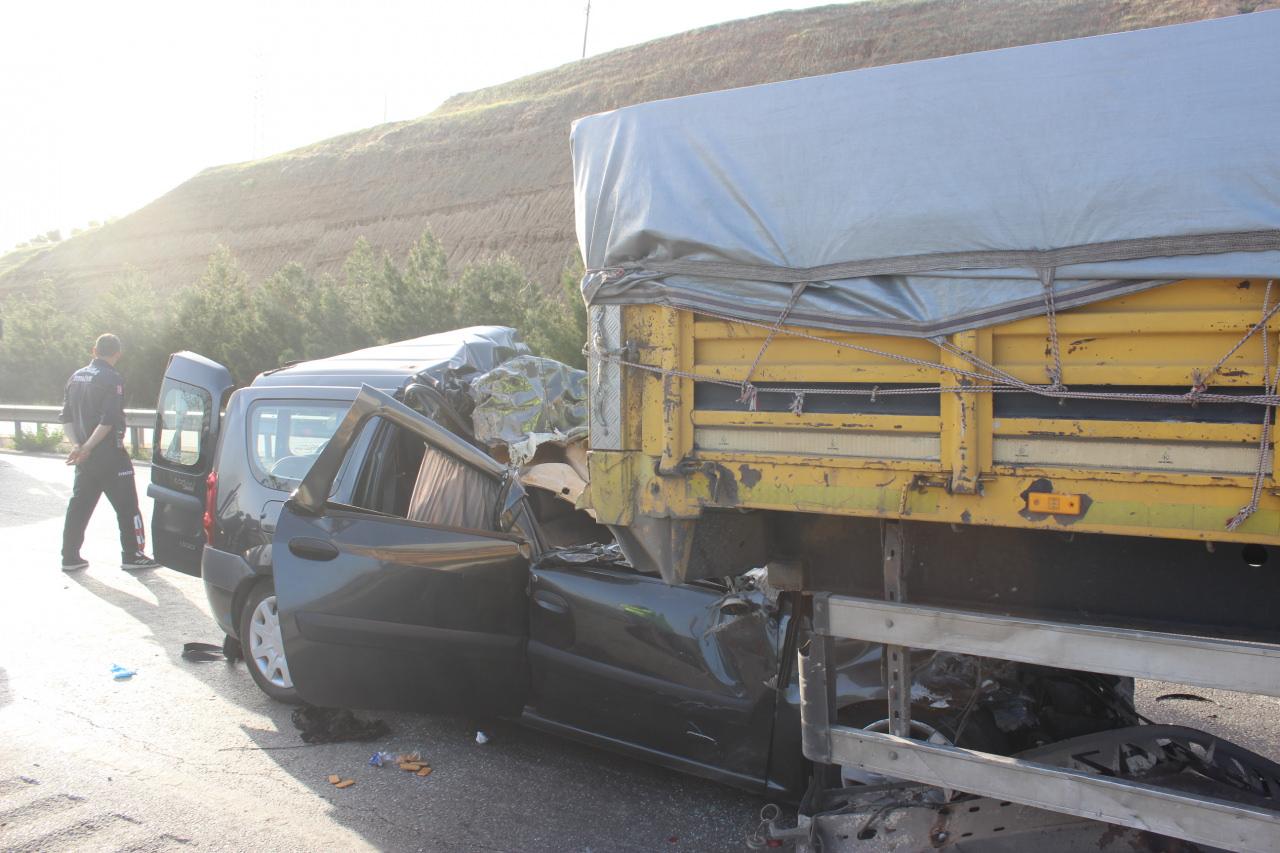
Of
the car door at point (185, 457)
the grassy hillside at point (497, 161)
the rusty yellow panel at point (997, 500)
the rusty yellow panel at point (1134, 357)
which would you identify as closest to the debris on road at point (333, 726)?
the car door at point (185, 457)

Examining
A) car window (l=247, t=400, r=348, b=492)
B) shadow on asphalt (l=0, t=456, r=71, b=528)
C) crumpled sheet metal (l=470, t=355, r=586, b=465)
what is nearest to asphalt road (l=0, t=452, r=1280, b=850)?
car window (l=247, t=400, r=348, b=492)

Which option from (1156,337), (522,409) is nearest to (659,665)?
(522,409)

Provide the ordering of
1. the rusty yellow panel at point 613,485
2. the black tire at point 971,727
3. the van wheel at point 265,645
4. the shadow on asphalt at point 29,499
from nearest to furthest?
the rusty yellow panel at point 613,485
the black tire at point 971,727
the van wheel at point 265,645
the shadow on asphalt at point 29,499

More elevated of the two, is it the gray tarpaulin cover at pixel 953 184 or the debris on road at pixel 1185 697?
the gray tarpaulin cover at pixel 953 184

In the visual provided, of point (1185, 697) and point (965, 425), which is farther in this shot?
point (1185, 697)

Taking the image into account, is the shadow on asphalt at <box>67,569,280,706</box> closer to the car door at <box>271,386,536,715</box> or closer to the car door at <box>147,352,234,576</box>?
the car door at <box>147,352,234,576</box>

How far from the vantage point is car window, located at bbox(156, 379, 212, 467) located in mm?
6602

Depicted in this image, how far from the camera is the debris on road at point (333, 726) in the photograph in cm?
478

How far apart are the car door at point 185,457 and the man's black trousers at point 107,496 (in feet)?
5.26

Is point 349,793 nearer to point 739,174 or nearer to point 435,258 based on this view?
point 739,174

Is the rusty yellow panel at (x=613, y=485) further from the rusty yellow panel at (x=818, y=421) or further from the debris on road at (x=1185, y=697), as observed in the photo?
the debris on road at (x=1185, y=697)

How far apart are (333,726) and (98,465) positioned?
4.62m

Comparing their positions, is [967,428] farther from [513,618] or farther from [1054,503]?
[513,618]

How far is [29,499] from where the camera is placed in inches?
468
